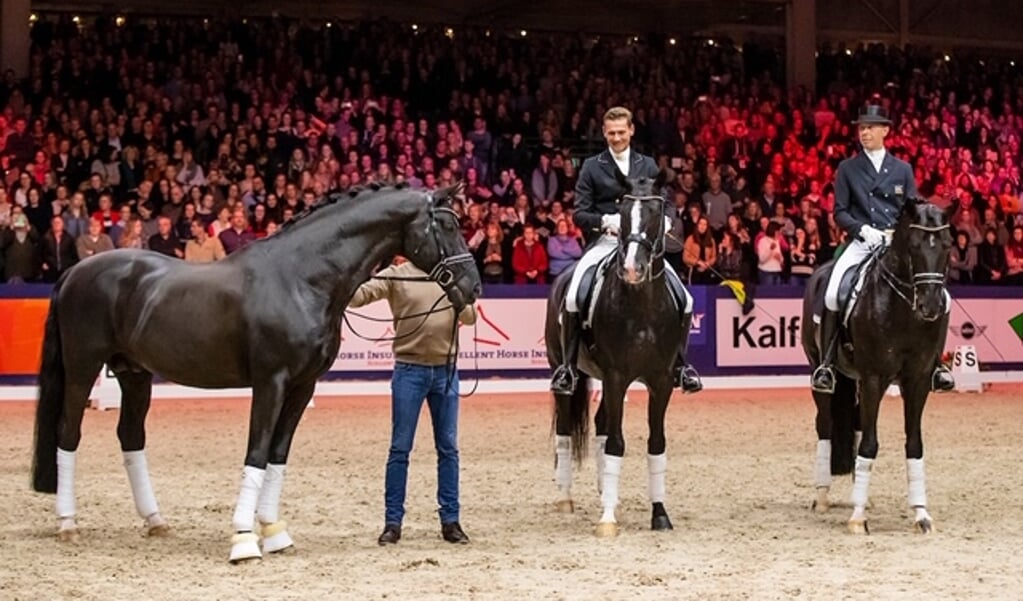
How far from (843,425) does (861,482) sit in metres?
1.22

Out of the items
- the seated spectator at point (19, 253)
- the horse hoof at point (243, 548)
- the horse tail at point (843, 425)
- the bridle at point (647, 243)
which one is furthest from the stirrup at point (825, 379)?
the seated spectator at point (19, 253)

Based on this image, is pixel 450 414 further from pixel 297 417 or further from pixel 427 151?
pixel 427 151

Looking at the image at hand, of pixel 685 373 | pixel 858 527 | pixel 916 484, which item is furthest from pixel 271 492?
pixel 916 484

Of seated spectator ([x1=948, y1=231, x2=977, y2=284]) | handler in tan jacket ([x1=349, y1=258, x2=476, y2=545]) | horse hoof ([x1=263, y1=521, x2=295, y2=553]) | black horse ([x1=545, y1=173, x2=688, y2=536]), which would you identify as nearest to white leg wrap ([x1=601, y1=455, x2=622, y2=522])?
black horse ([x1=545, y1=173, x2=688, y2=536])

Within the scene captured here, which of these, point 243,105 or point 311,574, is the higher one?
point 243,105

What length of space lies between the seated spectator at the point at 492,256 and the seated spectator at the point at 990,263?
24.8 ft

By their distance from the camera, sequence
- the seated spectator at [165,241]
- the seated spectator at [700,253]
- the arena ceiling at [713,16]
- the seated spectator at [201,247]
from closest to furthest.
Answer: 1. the seated spectator at [201,247]
2. the seated spectator at [165,241]
3. the seated spectator at [700,253]
4. the arena ceiling at [713,16]

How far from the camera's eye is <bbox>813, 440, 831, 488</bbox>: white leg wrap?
10.1 meters

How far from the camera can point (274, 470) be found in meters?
8.45

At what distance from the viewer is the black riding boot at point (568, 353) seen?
9508 millimetres

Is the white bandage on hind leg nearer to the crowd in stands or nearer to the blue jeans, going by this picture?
the blue jeans

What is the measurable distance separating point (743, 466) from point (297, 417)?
5090 millimetres

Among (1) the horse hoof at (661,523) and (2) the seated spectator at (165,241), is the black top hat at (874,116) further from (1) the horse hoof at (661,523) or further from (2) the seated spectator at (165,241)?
(2) the seated spectator at (165,241)

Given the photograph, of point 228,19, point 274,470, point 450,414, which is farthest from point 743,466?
point 228,19
